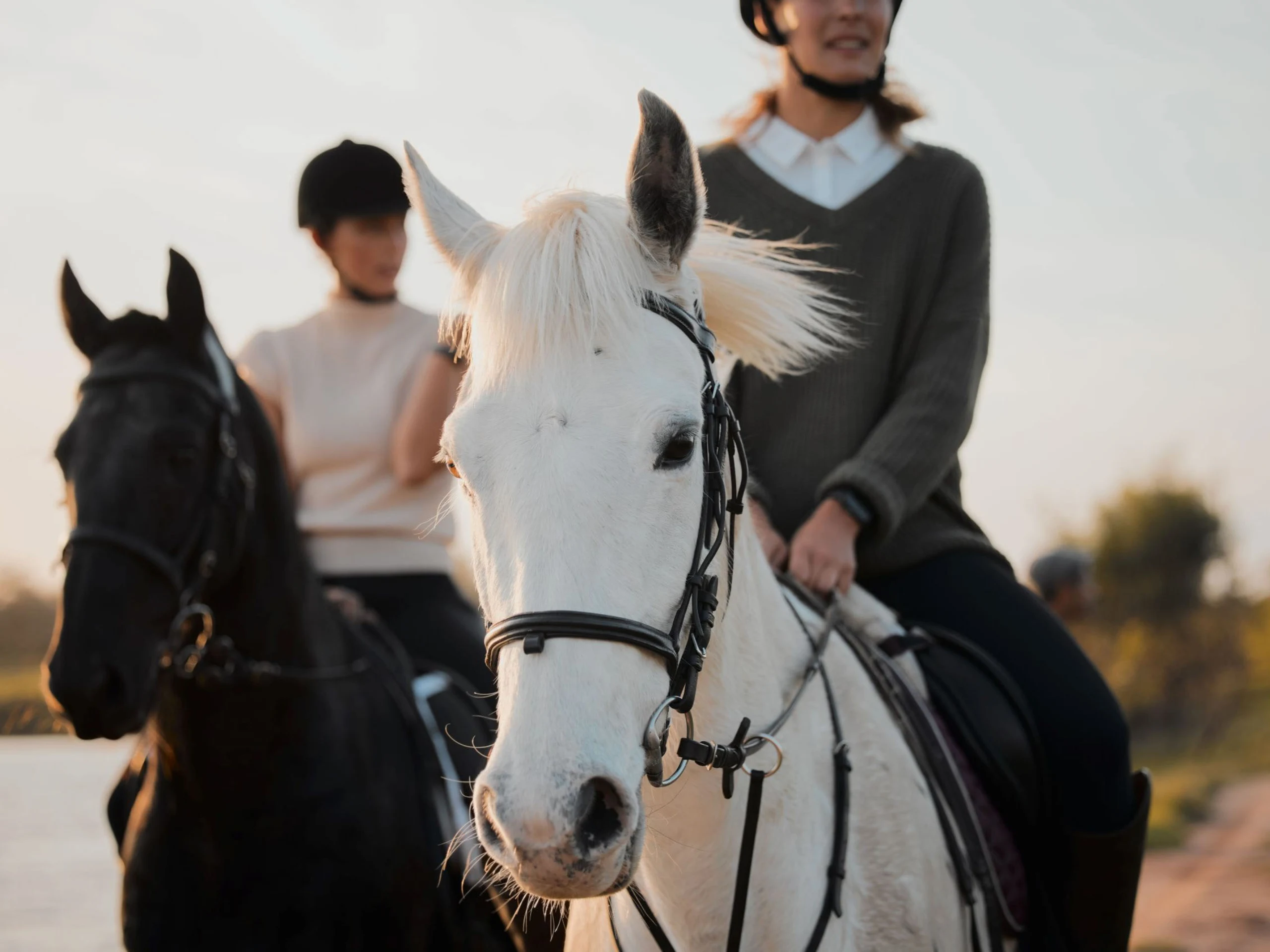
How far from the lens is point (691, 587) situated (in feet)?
5.54

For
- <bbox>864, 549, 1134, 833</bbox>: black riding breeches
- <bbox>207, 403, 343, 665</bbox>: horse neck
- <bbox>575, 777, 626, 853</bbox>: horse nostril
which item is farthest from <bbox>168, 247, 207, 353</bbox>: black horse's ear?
<bbox>575, 777, 626, 853</bbox>: horse nostril

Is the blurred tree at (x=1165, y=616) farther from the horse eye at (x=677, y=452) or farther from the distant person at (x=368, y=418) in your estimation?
the horse eye at (x=677, y=452)

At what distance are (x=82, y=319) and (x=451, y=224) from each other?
6.46 ft

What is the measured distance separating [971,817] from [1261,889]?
11.0m

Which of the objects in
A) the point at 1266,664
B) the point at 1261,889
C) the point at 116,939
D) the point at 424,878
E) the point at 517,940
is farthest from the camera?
the point at 1266,664

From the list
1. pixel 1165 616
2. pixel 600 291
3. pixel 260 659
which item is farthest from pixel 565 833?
pixel 1165 616

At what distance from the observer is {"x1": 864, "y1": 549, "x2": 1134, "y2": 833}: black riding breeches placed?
8.77 feet

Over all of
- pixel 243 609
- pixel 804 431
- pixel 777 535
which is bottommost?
pixel 243 609

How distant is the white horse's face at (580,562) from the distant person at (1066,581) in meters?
8.14

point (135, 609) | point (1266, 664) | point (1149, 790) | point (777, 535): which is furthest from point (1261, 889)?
point (1266, 664)

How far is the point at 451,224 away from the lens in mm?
2139

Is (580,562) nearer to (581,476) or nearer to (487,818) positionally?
(581,476)

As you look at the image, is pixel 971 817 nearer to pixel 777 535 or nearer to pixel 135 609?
pixel 777 535

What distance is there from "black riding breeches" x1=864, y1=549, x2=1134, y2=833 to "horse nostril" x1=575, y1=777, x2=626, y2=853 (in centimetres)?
→ 163
